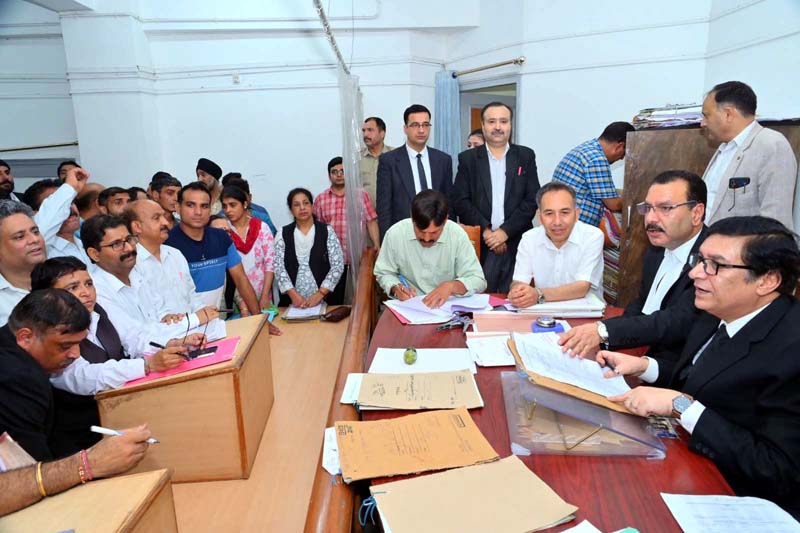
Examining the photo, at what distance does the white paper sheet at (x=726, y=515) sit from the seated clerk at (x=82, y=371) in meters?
1.48

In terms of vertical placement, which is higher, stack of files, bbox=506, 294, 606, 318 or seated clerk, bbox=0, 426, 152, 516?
stack of files, bbox=506, 294, 606, 318

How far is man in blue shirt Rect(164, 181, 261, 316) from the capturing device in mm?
2879

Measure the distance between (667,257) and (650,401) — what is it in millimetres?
962

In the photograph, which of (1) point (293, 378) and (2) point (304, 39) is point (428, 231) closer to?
(1) point (293, 378)

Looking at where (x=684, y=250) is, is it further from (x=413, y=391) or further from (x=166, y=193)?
(x=166, y=193)

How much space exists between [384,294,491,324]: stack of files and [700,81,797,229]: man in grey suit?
1377 millimetres

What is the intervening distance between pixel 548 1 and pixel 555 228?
10.6 feet

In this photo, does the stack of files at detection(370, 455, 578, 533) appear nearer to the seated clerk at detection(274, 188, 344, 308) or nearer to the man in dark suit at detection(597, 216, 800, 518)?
the man in dark suit at detection(597, 216, 800, 518)

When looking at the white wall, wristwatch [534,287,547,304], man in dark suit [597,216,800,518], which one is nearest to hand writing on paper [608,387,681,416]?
man in dark suit [597,216,800,518]

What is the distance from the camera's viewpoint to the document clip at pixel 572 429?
1181mm

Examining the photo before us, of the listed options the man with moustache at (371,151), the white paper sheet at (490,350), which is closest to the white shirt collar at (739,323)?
the white paper sheet at (490,350)

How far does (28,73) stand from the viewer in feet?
17.7

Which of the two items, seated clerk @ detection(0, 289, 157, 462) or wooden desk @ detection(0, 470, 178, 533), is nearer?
wooden desk @ detection(0, 470, 178, 533)

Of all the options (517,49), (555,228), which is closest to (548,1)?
(517,49)
